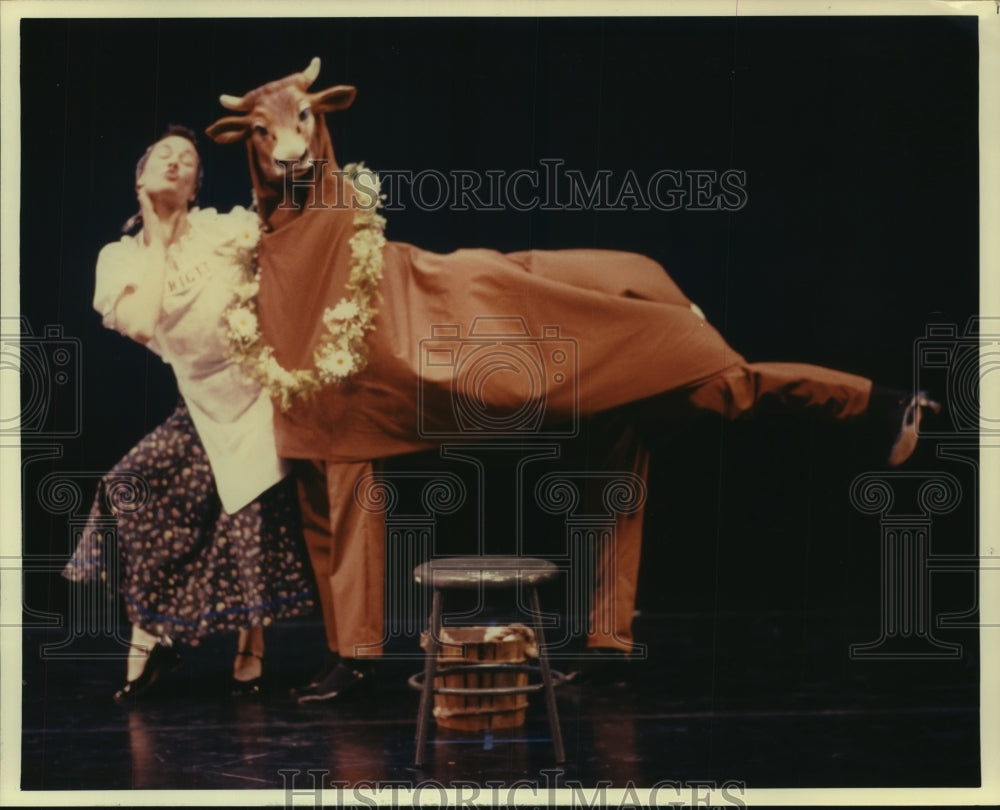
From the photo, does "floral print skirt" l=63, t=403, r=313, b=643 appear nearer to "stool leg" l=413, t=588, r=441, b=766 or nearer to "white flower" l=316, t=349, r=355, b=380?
"white flower" l=316, t=349, r=355, b=380

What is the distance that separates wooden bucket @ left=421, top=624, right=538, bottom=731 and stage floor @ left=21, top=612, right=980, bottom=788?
74 mm

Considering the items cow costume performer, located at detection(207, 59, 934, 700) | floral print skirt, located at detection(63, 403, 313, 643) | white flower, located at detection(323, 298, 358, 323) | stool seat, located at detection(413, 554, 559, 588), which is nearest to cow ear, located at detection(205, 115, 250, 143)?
cow costume performer, located at detection(207, 59, 934, 700)

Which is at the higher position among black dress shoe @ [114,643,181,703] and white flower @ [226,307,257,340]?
white flower @ [226,307,257,340]

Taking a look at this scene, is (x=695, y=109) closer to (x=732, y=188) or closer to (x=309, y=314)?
(x=732, y=188)

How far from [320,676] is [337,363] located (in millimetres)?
1187

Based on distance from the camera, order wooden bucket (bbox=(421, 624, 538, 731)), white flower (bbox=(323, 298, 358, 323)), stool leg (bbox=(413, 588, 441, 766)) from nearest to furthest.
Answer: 1. stool leg (bbox=(413, 588, 441, 766))
2. wooden bucket (bbox=(421, 624, 538, 731))
3. white flower (bbox=(323, 298, 358, 323))

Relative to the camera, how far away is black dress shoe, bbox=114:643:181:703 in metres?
5.44

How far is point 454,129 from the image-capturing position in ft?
18.1

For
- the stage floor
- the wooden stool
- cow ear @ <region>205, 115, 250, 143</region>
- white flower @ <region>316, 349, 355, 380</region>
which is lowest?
the stage floor

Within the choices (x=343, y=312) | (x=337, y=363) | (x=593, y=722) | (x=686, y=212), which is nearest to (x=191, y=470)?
(x=337, y=363)

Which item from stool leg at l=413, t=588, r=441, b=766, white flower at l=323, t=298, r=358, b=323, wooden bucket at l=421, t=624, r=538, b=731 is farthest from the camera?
white flower at l=323, t=298, r=358, b=323

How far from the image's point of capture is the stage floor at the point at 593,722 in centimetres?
494

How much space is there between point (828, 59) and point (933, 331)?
111cm

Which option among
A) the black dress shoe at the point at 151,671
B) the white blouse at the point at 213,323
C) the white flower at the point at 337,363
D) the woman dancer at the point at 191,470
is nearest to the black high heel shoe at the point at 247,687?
the woman dancer at the point at 191,470
